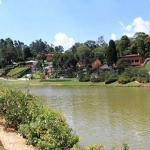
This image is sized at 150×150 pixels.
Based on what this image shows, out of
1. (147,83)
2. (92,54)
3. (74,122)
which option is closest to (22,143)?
(74,122)

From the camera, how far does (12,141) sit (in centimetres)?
1143

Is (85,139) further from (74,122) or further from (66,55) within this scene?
(66,55)

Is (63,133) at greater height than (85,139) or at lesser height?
greater

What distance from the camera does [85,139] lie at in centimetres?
1290

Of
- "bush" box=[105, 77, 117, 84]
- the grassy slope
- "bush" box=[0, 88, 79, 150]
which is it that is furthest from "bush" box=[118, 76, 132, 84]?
the grassy slope

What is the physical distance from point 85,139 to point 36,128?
311cm

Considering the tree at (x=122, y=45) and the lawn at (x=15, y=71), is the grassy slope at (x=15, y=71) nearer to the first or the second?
the lawn at (x=15, y=71)

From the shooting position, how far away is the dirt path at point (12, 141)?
10622 mm

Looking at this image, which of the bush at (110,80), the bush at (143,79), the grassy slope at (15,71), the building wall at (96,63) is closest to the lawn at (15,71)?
the grassy slope at (15,71)

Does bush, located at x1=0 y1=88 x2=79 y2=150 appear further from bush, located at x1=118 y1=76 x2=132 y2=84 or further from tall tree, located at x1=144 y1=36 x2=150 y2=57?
tall tree, located at x1=144 y1=36 x2=150 y2=57

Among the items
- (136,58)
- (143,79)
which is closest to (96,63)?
(136,58)

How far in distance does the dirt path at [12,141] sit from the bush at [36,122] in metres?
0.28

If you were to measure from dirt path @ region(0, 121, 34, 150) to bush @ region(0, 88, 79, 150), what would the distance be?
0.91 ft

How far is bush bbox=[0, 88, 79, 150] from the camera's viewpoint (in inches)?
372
